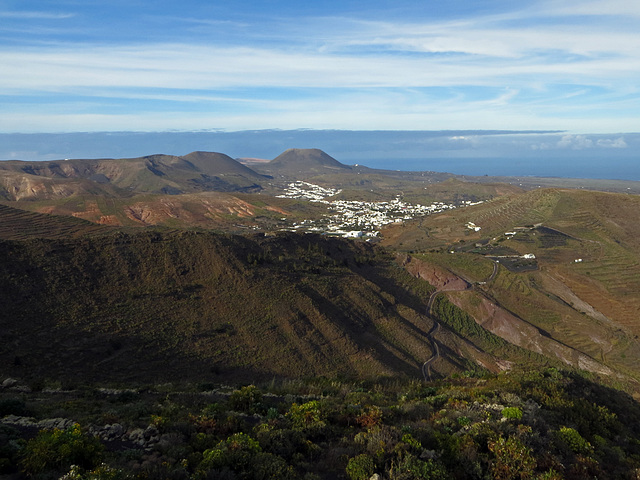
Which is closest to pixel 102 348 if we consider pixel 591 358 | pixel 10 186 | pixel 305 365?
pixel 305 365

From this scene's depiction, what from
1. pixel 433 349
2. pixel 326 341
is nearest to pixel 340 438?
pixel 326 341

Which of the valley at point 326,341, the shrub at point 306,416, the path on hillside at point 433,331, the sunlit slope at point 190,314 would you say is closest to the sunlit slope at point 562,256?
the valley at point 326,341

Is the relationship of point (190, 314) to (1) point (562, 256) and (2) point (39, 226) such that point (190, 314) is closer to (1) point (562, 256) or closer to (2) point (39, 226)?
(2) point (39, 226)

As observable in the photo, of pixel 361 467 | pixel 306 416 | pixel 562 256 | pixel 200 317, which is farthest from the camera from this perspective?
pixel 562 256

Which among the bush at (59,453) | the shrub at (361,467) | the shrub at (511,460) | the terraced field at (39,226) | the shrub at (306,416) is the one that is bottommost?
the terraced field at (39,226)

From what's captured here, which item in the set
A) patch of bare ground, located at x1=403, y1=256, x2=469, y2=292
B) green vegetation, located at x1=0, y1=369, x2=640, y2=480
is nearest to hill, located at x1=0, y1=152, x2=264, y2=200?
patch of bare ground, located at x1=403, y1=256, x2=469, y2=292

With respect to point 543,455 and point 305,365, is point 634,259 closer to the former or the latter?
point 305,365

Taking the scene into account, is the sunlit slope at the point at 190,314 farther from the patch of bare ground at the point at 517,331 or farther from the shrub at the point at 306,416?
the shrub at the point at 306,416
